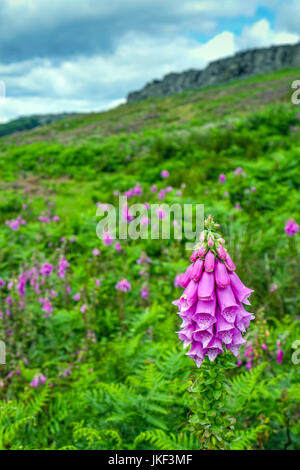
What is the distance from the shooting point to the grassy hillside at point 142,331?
2.19m

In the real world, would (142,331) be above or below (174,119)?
below

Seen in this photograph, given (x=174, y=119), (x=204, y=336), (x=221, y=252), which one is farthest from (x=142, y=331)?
(x=174, y=119)

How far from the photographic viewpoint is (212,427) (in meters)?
1.30

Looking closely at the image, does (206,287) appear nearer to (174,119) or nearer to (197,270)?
(197,270)

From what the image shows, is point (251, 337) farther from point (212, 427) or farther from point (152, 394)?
point (212, 427)

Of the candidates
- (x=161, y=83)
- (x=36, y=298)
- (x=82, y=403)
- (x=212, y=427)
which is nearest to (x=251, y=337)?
(x=82, y=403)

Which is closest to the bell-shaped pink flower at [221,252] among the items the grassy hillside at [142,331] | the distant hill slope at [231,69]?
the grassy hillside at [142,331]

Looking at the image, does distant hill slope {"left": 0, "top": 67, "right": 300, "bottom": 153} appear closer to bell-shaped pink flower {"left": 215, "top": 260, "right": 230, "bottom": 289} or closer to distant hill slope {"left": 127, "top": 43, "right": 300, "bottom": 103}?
bell-shaped pink flower {"left": 215, "top": 260, "right": 230, "bottom": 289}

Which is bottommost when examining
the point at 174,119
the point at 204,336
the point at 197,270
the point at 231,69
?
the point at 204,336

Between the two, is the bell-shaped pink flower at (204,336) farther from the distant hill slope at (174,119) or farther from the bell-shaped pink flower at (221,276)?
the distant hill slope at (174,119)

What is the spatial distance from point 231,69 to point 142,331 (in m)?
77.9

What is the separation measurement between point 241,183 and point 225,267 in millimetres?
6391

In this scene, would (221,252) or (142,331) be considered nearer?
(221,252)

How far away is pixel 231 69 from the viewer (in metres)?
72.6
